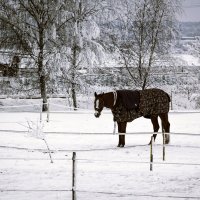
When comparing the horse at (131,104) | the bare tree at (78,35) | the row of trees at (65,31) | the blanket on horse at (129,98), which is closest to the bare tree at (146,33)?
the row of trees at (65,31)

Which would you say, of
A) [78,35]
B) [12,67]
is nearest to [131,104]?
[78,35]

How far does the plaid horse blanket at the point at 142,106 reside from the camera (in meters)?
11.4

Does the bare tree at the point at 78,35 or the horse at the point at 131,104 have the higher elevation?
the bare tree at the point at 78,35

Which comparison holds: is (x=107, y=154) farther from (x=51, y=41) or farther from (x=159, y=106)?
(x=51, y=41)

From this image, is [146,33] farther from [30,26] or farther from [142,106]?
[142,106]

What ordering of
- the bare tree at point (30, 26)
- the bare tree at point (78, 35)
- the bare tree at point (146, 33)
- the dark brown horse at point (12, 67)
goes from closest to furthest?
the bare tree at point (30, 26) → the bare tree at point (78, 35) → the dark brown horse at point (12, 67) → the bare tree at point (146, 33)

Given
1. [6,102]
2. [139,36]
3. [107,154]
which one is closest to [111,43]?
[139,36]

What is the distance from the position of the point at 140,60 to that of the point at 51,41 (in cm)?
544

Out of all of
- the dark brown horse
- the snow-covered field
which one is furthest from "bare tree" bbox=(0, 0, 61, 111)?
the snow-covered field

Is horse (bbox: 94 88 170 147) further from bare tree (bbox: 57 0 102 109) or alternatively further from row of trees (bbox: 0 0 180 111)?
bare tree (bbox: 57 0 102 109)

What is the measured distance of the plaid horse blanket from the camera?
37.3ft

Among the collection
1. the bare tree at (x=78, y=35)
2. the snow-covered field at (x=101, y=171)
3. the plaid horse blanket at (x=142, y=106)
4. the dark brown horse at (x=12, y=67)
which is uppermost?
the bare tree at (x=78, y=35)

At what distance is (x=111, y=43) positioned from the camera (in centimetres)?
2303

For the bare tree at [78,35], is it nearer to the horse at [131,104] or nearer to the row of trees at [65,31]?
the row of trees at [65,31]
